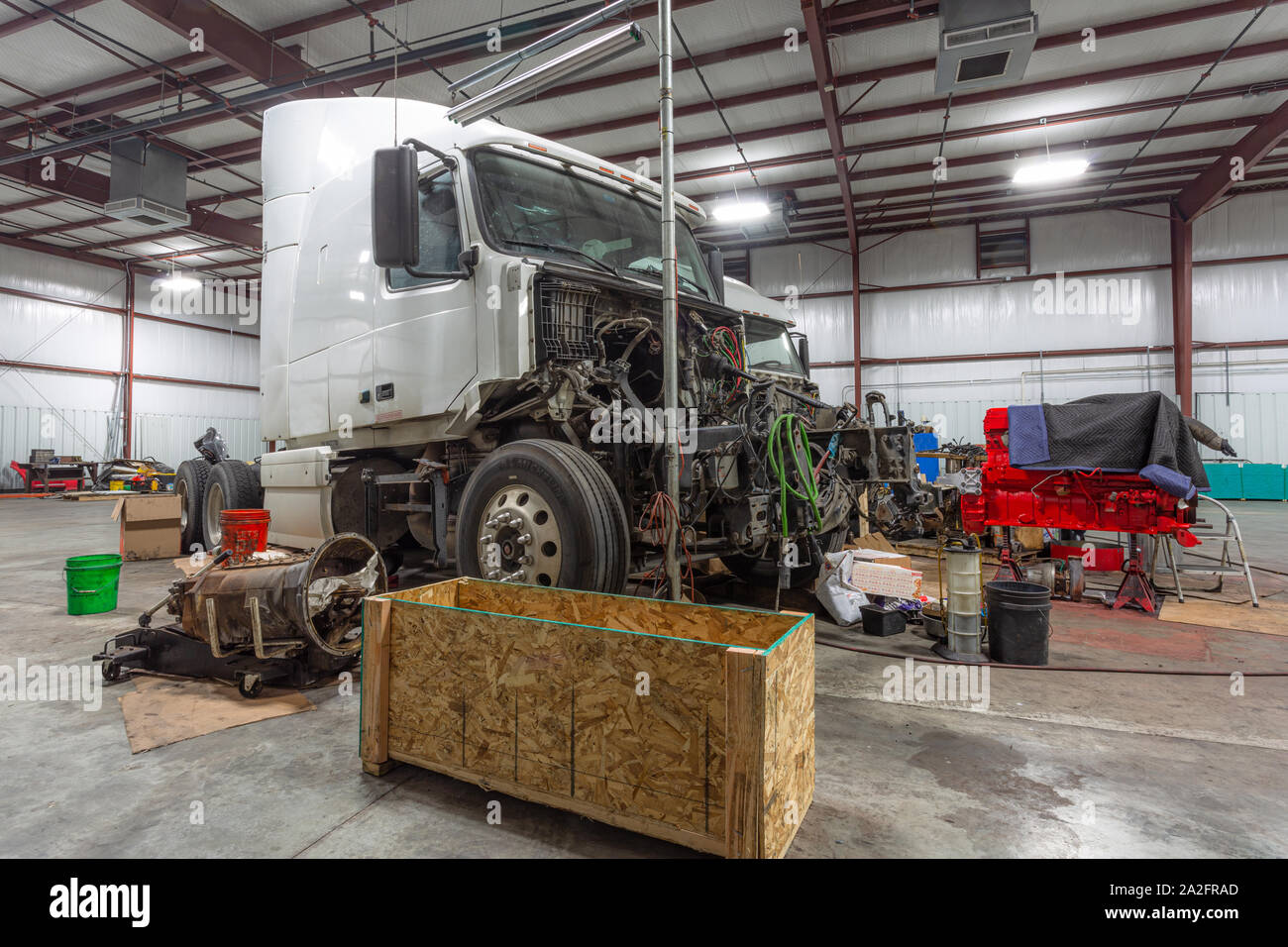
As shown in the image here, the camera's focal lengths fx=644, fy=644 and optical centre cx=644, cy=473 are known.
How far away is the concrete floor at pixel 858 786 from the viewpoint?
175 cm

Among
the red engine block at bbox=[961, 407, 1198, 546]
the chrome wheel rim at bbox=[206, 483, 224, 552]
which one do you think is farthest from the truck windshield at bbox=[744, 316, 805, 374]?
the chrome wheel rim at bbox=[206, 483, 224, 552]

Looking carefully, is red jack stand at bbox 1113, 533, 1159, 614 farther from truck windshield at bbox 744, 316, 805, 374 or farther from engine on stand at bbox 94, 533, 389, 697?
engine on stand at bbox 94, 533, 389, 697

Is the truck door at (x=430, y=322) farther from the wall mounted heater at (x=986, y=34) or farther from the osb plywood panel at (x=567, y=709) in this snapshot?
the wall mounted heater at (x=986, y=34)

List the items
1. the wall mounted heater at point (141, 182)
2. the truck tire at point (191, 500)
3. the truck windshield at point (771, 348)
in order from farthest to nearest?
the wall mounted heater at point (141, 182) → the truck windshield at point (771, 348) → the truck tire at point (191, 500)

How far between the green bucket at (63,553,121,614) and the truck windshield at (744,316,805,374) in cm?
627

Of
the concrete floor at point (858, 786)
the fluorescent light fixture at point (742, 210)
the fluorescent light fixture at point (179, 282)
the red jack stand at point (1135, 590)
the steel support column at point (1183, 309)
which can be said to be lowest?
the concrete floor at point (858, 786)

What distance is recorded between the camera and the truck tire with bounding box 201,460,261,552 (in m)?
6.57

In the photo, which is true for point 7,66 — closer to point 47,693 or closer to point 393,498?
point 393,498

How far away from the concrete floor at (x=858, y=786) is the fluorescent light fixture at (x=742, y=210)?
1147 centimetres

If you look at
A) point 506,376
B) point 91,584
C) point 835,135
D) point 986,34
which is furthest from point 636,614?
point 835,135

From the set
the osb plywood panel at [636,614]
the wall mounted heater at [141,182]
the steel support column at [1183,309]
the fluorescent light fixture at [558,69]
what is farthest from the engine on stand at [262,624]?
the steel support column at [1183,309]

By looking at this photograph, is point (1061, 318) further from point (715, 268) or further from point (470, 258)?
point (470, 258)
